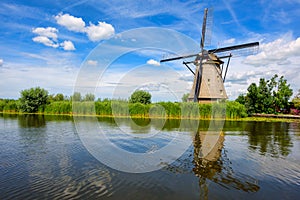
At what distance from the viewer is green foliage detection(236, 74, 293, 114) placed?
115ft

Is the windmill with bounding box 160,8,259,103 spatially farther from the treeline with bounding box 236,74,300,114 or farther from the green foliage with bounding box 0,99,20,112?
the green foliage with bounding box 0,99,20,112

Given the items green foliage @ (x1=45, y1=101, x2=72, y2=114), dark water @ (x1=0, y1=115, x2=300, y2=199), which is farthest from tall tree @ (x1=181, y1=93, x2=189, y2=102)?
dark water @ (x1=0, y1=115, x2=300, y2=199)

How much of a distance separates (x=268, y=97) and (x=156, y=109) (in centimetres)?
Result: 1773

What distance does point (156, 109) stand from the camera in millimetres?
32000

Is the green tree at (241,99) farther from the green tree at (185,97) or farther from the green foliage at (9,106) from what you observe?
the green foliage at (9,106)

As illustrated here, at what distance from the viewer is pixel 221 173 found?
7496mm

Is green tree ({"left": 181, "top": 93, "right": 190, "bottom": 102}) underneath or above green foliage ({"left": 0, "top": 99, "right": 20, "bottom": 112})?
above

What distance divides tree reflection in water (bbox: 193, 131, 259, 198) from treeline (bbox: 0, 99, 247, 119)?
57.8ft

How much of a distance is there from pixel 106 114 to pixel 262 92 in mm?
24372

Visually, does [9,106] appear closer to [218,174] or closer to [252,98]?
[252,98]

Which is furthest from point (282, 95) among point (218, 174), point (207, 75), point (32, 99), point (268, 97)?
point (32, 99)

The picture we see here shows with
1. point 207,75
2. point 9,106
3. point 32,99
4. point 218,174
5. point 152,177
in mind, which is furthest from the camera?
point 9,106

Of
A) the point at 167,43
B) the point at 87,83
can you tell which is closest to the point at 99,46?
the point at 87,83

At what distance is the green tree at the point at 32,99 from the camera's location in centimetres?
3981
